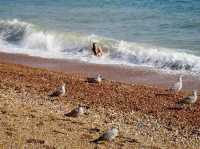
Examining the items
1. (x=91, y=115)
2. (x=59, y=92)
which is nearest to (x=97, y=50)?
(x=59, y=92)

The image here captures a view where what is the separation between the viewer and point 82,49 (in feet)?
96.6

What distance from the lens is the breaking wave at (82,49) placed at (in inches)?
1006

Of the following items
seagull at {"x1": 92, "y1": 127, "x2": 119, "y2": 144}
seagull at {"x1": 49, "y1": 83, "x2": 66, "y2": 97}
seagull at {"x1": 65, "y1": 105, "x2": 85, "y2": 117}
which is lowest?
seagull at {"x1": 92, "y1": 127, "x2": 119, "y2": 144}

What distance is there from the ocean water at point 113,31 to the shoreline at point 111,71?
0.95m

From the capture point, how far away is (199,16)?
35531 millimetres

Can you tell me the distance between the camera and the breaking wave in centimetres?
2554

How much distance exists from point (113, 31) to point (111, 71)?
30.0ft

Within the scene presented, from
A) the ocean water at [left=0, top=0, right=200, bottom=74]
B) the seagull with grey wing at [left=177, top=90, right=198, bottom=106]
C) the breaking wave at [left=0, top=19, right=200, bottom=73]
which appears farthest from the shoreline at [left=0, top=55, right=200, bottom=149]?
the ocean water at [left=0, top=0, right=200, bottom=74]

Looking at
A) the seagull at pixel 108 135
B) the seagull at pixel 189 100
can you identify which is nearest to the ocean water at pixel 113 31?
the seagull at pixel 189 100

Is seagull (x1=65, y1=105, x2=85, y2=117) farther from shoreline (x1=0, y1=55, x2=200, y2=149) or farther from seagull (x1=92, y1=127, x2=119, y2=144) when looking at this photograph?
seagull (x1=92, y1=127, x2=119, y2=144)

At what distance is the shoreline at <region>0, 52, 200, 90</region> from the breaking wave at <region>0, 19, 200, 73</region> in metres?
0.99

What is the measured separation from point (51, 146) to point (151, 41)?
16752 mm

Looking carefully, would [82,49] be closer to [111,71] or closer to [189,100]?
[111,71]

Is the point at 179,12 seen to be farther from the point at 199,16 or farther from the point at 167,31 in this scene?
the point at 167,31
